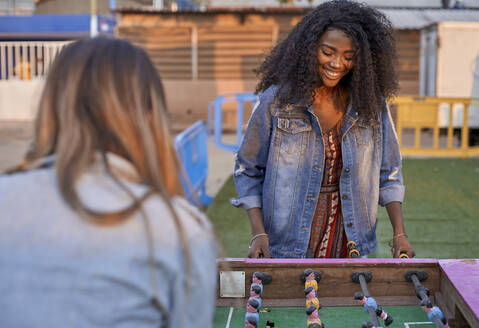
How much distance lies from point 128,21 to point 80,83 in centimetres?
1611

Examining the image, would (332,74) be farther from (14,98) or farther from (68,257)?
(14,98)

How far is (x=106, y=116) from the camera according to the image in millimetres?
1190

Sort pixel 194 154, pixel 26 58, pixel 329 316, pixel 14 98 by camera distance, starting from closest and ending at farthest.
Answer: pixel 329 316 < pixel 194 154 < pixel 26 58 < pixel 14 98

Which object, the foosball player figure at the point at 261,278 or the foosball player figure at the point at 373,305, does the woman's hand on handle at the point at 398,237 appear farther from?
the foosball player figure at the point at 261,278

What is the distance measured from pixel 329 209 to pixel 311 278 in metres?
0.62

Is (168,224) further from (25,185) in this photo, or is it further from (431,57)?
(431,57)

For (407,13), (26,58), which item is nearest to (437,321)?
(407,13)

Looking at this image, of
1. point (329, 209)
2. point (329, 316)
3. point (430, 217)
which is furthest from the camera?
point (430, 217)

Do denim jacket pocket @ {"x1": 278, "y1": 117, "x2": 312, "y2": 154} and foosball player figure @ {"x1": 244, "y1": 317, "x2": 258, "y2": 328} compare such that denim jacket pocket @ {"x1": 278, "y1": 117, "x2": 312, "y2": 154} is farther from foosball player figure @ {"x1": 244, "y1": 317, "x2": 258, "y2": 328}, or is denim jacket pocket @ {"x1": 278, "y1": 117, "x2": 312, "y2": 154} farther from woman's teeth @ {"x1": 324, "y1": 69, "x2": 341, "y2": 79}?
foosball player figure @ {"x1": 244, "y1": 317, "x2": 258, "y2": 328}

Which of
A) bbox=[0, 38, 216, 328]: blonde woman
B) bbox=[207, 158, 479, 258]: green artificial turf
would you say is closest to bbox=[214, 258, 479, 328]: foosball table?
bbox=[0, 38, 216, 328]: blonde woman

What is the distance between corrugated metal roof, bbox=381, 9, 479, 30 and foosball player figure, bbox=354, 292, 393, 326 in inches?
615

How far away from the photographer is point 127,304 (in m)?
1.13

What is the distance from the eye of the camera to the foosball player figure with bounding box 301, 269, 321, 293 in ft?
7.28

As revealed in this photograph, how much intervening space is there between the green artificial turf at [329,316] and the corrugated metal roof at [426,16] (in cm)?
1554
